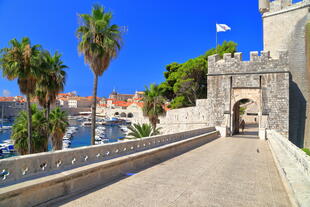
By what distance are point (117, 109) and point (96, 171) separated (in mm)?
117623

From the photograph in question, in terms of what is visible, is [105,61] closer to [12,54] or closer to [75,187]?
[12,54]

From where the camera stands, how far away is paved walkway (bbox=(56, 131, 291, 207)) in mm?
4629

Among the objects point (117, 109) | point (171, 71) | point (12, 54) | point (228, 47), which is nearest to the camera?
point (12, 54)

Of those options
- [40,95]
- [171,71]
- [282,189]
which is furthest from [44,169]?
[171,71]

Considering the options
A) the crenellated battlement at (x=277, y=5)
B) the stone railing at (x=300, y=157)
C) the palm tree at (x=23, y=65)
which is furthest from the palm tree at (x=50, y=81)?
the crenellated battlement at (x=277, y=5)

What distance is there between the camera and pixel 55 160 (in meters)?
5.08

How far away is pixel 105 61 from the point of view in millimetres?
14688

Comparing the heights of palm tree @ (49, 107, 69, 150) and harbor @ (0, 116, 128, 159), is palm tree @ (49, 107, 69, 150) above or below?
above

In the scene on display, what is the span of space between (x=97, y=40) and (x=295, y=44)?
22101 mm

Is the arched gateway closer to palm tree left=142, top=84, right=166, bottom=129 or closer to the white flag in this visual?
the white flag

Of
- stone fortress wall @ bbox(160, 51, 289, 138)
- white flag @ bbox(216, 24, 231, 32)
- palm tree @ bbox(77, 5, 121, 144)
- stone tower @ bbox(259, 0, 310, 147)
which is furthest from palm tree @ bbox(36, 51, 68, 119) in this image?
stone tower @ bbox(259, 0, 310, 147)

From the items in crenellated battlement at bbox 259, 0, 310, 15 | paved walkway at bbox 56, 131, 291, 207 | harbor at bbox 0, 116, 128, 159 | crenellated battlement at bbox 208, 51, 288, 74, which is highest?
crenellated battlement at bbox 259, 0, 310, 15

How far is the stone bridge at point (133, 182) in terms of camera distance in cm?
420

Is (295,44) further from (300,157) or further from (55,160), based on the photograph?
(55,160)
